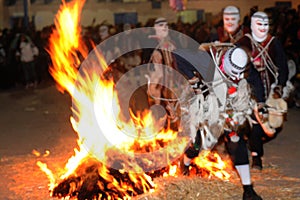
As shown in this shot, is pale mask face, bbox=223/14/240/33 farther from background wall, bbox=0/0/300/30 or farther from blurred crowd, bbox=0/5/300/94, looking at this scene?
background wall, bbox=0/0/300/30

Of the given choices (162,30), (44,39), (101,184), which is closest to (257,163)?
(101,184)

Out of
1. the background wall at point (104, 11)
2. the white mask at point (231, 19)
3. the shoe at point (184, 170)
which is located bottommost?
the shoe at point (184, 170)

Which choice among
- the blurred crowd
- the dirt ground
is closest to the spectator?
the blurred crowd

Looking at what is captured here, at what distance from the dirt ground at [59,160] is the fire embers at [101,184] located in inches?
6.0

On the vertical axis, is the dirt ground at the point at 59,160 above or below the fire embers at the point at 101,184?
below

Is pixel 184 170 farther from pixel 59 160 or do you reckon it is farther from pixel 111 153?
pixel 59 160

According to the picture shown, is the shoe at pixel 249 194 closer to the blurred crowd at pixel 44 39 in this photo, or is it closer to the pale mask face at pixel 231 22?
the pale mask face at pixel 231 22

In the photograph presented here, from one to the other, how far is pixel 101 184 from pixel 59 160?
5.82ft

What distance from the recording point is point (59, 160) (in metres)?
7.89

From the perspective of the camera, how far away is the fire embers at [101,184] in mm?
6180

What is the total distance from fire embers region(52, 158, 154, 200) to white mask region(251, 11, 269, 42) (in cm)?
217

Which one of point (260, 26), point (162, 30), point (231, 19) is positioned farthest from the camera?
point (162, 30)

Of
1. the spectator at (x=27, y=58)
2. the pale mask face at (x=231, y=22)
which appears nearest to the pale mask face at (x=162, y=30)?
the pale mask face at (x=231, y=22)

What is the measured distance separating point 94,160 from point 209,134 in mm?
1293
